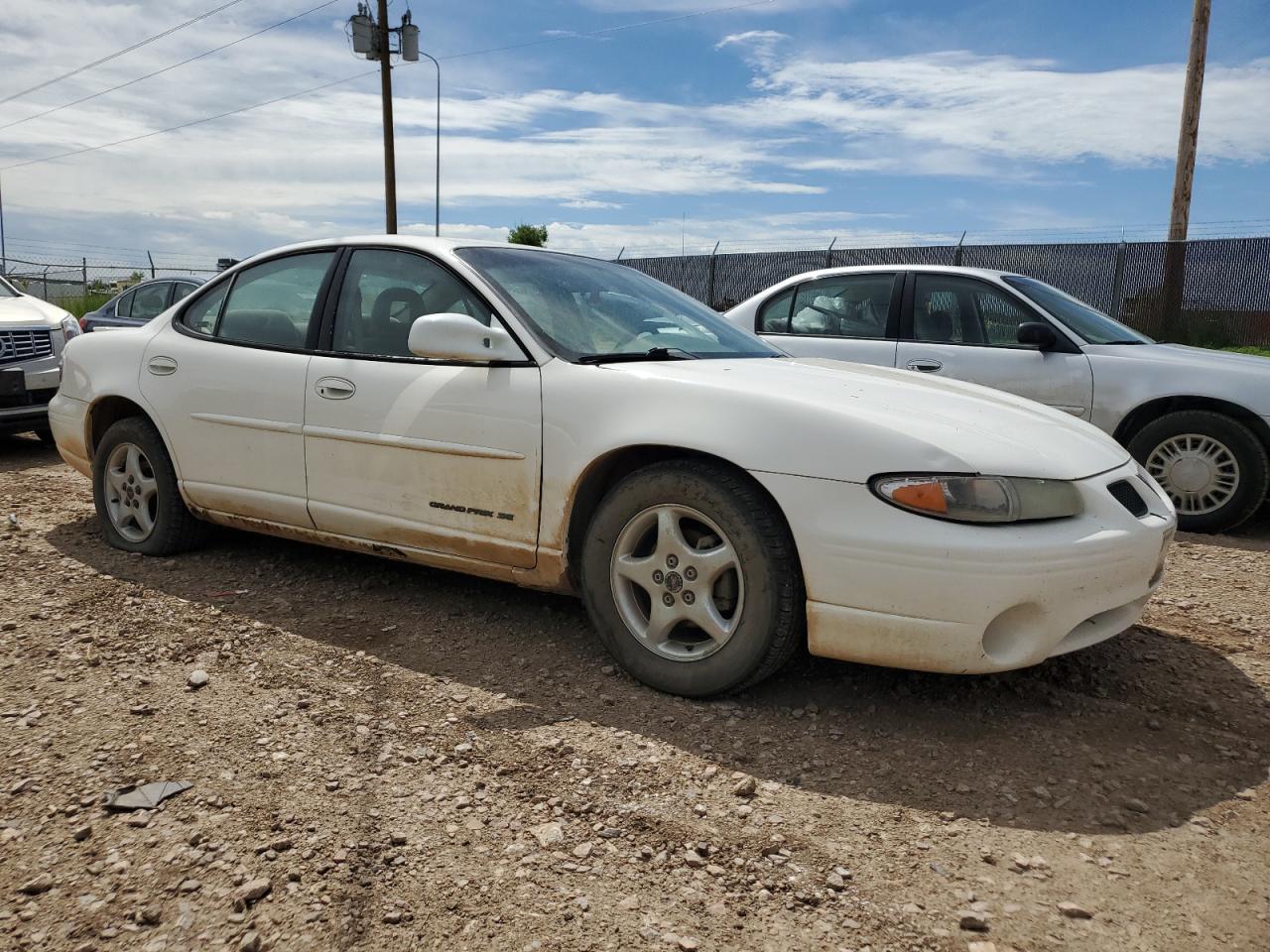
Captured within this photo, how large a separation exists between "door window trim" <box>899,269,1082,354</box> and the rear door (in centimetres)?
6

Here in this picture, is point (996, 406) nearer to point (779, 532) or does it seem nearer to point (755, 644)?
point (779, 532)

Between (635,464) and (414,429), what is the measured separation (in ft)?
2.73

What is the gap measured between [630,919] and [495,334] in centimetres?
199

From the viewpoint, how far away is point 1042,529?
2.74 metres

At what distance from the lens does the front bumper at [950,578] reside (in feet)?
8.80

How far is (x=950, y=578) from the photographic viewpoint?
8.80ft

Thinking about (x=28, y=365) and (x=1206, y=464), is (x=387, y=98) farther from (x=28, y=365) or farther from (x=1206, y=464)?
(x=1206, y=464)

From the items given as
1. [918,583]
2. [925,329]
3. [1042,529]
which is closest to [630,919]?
[918,583]

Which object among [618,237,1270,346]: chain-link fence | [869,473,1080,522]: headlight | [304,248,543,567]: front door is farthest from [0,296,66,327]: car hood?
[618,237,1270,346]: chain-link fence

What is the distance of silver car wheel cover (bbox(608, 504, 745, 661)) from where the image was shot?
3.00 metres

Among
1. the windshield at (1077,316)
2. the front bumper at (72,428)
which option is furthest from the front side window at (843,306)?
the front bumper at (72,428)

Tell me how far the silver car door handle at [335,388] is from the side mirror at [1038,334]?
4.06 meters

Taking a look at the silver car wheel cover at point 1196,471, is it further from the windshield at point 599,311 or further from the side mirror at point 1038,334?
the windshield at point 599,311

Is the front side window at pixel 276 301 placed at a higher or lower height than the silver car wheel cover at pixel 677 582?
Answer: higher
